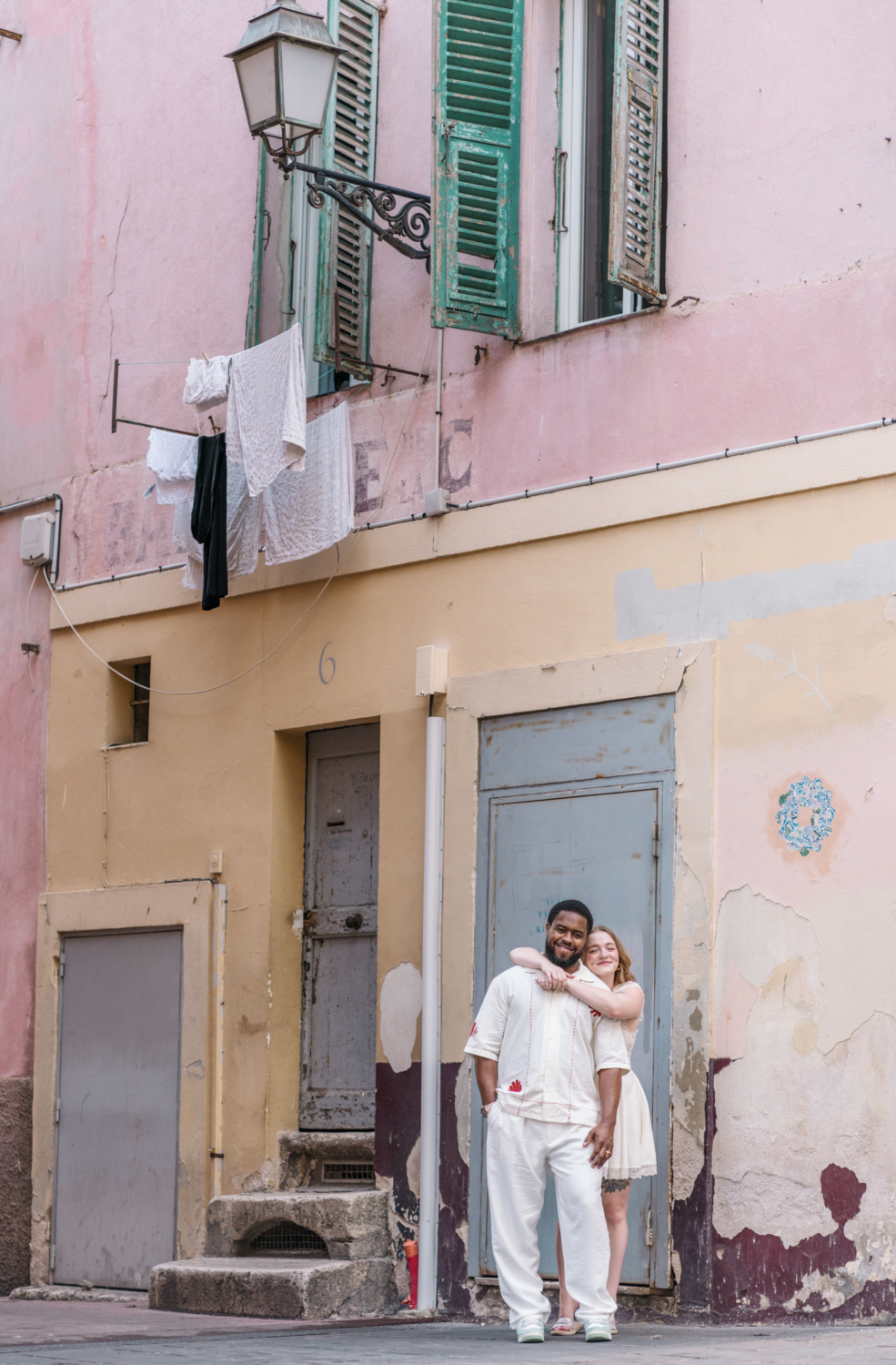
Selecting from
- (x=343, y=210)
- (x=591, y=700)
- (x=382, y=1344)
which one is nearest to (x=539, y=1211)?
(x=382, y=1344)

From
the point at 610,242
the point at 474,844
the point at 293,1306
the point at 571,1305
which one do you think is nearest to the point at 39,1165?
the point at 293,1306

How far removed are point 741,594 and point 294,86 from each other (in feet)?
11.0

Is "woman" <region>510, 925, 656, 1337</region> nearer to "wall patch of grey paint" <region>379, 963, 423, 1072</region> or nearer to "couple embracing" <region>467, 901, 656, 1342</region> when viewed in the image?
"couple embracing" <region>467, 901, 656, 1342</region>

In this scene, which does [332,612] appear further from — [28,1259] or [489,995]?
[28,1259]

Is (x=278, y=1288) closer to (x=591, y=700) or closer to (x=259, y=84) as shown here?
(x=591, y=700)

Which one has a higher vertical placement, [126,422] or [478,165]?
[478,165]

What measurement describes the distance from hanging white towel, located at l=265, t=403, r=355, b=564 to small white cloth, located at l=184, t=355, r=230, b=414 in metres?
0.51

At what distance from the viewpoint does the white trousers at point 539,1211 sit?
7.64 meters

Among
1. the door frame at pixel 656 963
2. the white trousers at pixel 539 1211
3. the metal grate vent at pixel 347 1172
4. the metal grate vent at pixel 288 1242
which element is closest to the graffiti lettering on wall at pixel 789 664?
the door frame at pixel 656 963

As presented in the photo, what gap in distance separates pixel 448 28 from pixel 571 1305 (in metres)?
5.98

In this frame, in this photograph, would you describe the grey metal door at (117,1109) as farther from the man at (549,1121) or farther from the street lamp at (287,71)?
the street lamp at (287,71)

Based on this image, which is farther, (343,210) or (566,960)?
(343,210)

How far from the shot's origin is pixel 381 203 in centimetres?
1035

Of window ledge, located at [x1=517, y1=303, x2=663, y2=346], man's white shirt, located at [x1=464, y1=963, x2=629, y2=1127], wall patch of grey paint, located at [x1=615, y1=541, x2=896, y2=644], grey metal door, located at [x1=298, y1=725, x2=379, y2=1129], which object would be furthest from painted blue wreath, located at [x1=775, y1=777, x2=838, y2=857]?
grey metal door, located at [x1=298, y1=725, x2=379, y2=1129]
